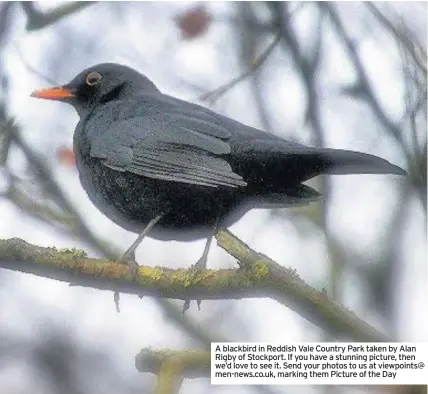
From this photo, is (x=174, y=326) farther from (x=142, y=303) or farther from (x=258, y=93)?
(x=258, y=93)

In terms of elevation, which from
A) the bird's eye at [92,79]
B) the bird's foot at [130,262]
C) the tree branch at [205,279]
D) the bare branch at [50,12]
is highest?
the bare branch at [50,12]

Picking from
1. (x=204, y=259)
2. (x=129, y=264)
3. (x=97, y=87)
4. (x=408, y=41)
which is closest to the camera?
(x=129, y=264)

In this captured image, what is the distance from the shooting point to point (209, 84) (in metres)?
1.54

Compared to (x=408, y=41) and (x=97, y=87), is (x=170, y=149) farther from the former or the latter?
(x=408, y=41)

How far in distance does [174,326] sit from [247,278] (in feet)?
0.76

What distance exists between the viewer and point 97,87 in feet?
4.84

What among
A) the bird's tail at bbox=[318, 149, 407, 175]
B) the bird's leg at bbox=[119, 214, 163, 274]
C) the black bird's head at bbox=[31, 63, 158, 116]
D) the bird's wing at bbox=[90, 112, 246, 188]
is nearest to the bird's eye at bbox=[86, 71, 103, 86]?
the black bird's head at bbox=[31, 63, 158, 116]

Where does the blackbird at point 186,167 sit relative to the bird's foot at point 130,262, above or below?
above

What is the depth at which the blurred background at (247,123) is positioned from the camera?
1.39 meters

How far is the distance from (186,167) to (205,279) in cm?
20

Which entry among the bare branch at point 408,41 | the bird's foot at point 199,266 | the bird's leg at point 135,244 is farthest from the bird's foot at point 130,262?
the bare branch at point 408,41

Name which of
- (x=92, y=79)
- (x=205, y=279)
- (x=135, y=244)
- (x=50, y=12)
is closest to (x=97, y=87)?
(x=92, y=79)

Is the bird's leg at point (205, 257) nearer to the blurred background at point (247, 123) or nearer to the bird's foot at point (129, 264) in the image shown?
the blurred background at point (247, 123)

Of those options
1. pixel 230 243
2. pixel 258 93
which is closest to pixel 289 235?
pixel 230 243
